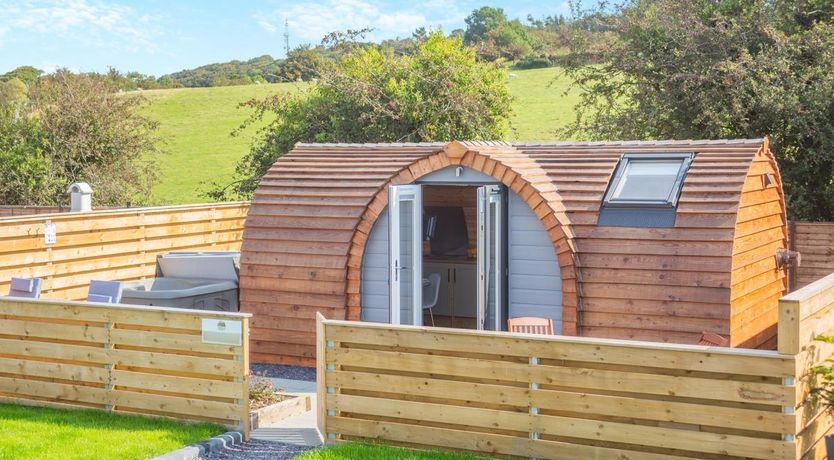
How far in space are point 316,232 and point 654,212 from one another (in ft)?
14.5

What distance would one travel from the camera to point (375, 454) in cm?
793

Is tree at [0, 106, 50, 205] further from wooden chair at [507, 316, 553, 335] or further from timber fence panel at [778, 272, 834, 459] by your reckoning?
timber fence panel at [778, 272, 834, 459]

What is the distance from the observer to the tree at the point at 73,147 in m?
26.2

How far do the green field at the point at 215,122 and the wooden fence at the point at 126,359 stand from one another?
31.0 metres

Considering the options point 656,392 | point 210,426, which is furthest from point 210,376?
point 656,392

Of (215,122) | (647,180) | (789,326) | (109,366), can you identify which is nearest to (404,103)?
(647,180)

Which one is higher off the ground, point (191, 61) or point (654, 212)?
point (191, 61)

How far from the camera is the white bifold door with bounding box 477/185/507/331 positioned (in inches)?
460

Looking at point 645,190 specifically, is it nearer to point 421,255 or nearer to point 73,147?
point 421,255

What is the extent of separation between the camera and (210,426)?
8750 millimetres

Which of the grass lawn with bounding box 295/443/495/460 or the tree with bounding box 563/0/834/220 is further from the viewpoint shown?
the tree with bounding box 563/0/834/220

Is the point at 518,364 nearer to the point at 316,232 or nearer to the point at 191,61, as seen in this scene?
the point at 316,232

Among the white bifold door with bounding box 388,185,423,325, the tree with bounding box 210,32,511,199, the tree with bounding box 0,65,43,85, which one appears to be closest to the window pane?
the white bifold door with bounding box 388,185,423,325

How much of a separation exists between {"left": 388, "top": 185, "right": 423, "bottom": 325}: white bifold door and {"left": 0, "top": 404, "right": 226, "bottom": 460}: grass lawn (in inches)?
150
